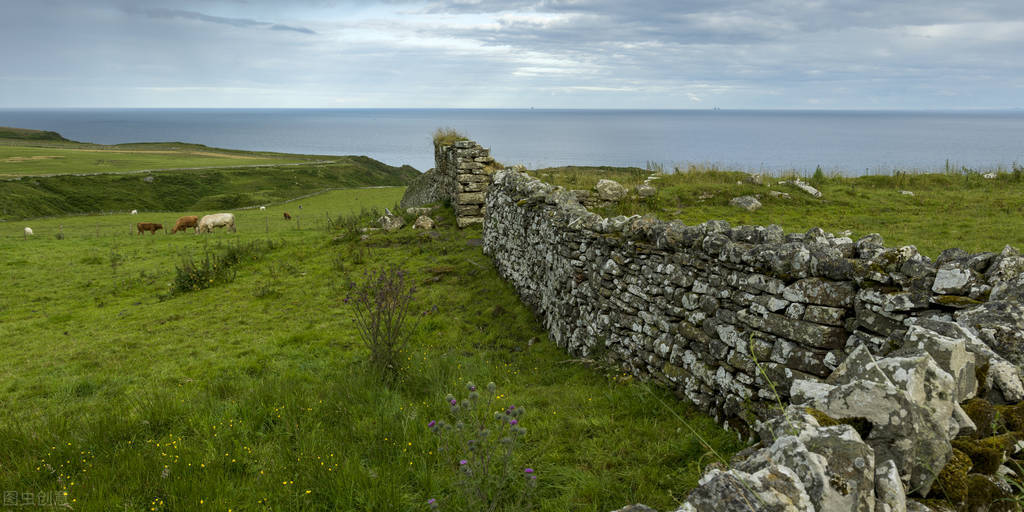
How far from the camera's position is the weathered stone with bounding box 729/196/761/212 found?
49.7 feet

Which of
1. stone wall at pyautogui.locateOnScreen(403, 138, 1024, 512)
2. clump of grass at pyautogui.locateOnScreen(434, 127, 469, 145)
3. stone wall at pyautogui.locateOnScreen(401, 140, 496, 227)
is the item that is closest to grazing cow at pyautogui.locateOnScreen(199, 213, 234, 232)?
clump of grass at pyautogui.locateOnScreen(434, 127, 469, 145)

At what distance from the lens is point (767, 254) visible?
525 cm

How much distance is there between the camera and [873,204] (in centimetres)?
1505

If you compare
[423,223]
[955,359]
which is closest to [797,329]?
[955,359]

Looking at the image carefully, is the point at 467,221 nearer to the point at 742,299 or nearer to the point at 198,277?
the point at 198,277

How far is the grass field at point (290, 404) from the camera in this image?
16.2ft

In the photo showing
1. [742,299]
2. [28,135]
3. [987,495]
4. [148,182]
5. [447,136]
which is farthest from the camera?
[28,135]

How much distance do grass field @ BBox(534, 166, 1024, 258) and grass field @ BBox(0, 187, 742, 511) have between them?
640cm

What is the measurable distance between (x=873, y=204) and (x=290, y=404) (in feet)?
52.7

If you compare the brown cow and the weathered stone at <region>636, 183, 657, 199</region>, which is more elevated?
the weathered stone at <region>636, 183, 657, 199</region>

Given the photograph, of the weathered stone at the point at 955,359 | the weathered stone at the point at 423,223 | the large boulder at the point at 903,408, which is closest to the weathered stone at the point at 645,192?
the weathered stone at the point at 423,223

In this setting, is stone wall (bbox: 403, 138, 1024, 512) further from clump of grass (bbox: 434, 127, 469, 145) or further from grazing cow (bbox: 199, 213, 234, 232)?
grazing cow (bbox: 199, 213, 234, 232)

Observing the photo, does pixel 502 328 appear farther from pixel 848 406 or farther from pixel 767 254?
pixel 848 406

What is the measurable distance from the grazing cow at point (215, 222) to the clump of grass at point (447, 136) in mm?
13841
